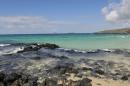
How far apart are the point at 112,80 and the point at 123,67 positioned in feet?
17.7

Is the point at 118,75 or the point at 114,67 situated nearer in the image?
the point at 118,75

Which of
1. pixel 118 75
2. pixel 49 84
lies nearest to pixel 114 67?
pixel 118 75

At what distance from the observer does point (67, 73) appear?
66.3 ft

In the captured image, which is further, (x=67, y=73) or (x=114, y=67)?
(x=114, y=67)

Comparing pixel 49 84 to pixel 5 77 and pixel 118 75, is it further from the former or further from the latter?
pixel 118 75

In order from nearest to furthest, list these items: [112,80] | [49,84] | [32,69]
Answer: [49,84], [112,80], [32,69]

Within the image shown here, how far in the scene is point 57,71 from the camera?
→ 69.3 ft

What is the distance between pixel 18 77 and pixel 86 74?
232 inches

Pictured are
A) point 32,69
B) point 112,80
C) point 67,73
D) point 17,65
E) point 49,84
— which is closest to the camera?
point 49,84

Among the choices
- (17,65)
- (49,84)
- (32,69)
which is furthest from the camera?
(17,65)

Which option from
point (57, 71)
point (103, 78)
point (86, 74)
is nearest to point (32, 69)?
point (57, 71)

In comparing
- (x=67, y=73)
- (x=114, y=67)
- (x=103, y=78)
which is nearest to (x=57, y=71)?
(x=67, y=73)

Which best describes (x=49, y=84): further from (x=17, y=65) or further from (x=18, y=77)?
(x=17, y=65)

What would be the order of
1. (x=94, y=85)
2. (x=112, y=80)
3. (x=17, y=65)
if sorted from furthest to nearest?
(x=17, y=65) → (x=112, y=80) → (x=94, y=85)
